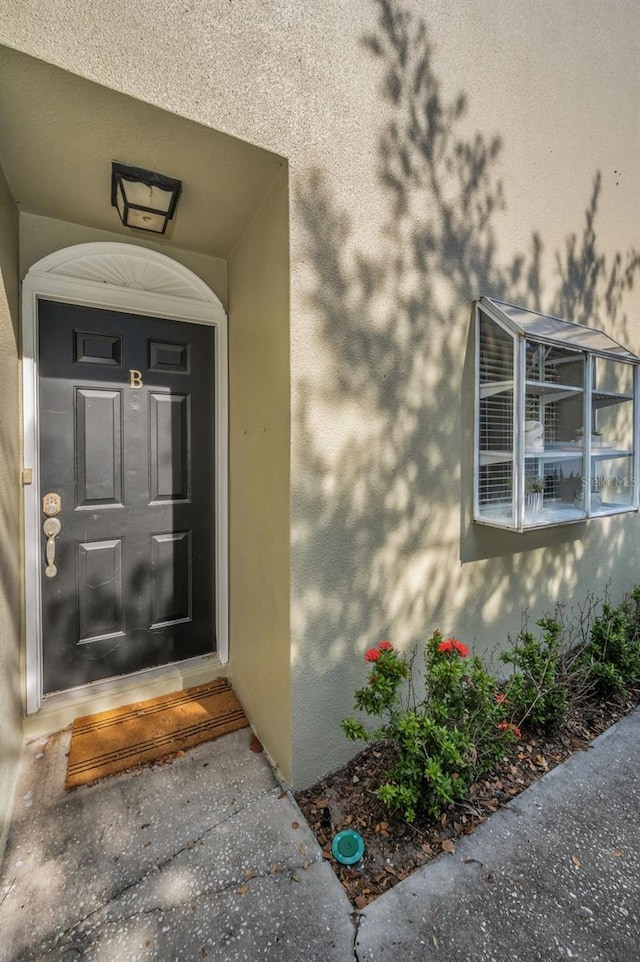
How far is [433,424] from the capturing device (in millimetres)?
2174

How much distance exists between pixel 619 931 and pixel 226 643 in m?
2.05

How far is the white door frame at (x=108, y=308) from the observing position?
6.73 ft

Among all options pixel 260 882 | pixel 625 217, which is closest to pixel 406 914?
pixel 260 882

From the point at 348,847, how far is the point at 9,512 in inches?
78.1

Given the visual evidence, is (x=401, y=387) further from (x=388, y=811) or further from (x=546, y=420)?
(x=388, y=811)

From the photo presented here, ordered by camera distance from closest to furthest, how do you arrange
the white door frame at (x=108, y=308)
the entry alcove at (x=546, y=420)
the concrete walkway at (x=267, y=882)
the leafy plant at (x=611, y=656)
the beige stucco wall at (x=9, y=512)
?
1. the concrete walkway at (x=267, y=882)
2. the beige stucco wall at (x=9, y=512)
3. the white door frame at (x=108, y=308)
4. the entry alcove at (x=546, y=420)
5. the leafy plant at (x=611, y=656)

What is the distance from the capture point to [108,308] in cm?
226

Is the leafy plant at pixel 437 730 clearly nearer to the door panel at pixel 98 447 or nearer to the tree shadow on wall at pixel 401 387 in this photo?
the tree shadow on wall at pixel 401 387

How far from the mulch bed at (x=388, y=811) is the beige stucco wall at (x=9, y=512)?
4.14 ft

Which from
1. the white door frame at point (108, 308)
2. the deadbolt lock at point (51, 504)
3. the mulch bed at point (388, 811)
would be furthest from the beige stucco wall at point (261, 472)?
the deadbolt lock at point (51, 504)

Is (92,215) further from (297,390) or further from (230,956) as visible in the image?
(230,956)

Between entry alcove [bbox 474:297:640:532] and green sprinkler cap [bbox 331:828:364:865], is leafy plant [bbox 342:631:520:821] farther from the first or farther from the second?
entry alcove [bbox 474:297:640:532]

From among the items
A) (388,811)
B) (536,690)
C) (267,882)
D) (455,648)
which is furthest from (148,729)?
(536,690)

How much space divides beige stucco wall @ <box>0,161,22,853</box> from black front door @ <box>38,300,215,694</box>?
21cm
